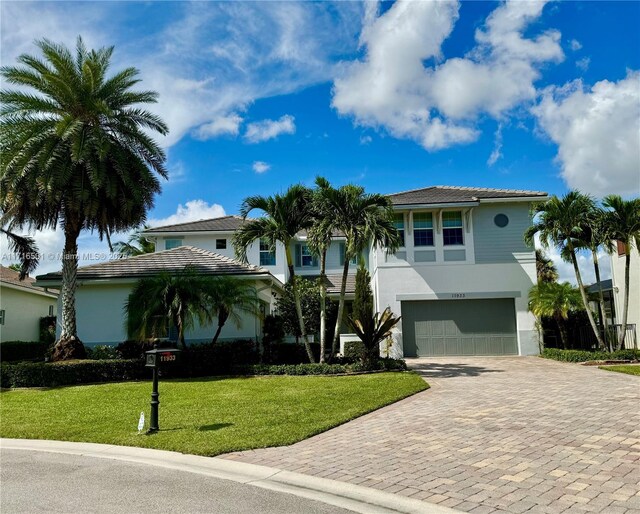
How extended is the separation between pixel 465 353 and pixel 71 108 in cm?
1848

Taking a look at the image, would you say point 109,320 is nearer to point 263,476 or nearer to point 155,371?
point 155,371

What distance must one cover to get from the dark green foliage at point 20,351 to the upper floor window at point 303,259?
49.0 ft

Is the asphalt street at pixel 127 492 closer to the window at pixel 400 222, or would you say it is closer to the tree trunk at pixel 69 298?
the tree trunk at pixel 69 298

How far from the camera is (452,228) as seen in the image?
2355cm

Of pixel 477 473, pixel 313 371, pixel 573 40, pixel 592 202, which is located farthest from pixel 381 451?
pixel 592 202

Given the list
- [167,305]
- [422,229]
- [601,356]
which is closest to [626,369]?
[601,356]

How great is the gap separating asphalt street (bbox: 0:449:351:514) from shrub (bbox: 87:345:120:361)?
1099 cm

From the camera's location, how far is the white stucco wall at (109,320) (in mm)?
19109

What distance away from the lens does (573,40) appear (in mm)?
13633

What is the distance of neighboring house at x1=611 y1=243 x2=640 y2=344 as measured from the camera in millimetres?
22172

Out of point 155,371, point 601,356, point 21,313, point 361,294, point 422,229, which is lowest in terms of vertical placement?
point 601,356

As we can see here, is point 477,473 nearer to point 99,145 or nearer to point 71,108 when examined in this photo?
point 99,145

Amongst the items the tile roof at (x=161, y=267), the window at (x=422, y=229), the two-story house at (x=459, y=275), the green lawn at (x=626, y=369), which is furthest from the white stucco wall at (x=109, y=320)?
the green lawn at (x=626, y=369)

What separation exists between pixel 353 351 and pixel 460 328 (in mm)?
5950
